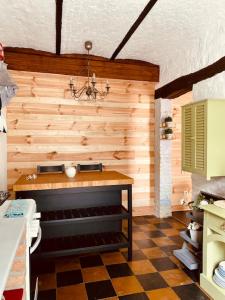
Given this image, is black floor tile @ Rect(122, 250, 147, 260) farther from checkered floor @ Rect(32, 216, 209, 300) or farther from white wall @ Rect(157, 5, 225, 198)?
white wall @ Rect(157, 5, 225, 198)

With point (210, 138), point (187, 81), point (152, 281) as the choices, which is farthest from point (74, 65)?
point (152, 281)

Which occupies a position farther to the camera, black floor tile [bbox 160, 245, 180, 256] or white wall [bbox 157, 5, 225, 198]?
black floor tile [bbox 160, 245, 180, 256]

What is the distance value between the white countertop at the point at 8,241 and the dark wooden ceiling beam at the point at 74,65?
312cm

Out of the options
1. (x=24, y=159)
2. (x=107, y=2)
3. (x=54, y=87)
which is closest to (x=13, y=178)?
(x=24, y=159)

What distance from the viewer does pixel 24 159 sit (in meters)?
4.07

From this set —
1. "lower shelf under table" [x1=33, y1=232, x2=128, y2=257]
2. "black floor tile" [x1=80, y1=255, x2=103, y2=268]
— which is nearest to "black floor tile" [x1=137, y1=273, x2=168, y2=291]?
"lower shelf under table" [x1=33, y1=232, x2=128, y2=257]

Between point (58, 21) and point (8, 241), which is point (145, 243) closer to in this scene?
point (8, 241)

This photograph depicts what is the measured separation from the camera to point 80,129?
428cm

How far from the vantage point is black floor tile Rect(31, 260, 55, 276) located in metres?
2.69

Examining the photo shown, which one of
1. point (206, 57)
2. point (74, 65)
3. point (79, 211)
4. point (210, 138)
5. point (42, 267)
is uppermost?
point (74, 65)

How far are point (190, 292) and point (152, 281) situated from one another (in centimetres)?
38

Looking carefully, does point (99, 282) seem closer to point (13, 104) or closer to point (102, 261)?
point (102, 261)

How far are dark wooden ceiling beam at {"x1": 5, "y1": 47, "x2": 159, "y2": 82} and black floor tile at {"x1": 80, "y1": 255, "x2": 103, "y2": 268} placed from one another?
9.54ft

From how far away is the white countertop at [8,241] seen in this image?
3.10 feet
